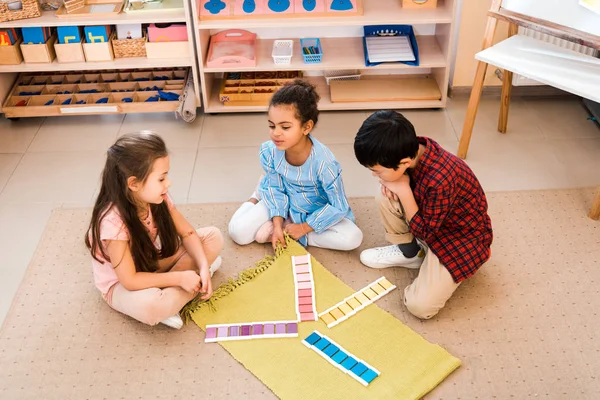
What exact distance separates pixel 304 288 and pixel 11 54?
1.74 meters

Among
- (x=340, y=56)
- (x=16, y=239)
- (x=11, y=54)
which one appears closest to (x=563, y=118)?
(x=340, y=56)

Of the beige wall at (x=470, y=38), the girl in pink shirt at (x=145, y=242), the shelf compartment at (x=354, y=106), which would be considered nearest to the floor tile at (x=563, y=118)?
the beige wall at (x=470, y=38)

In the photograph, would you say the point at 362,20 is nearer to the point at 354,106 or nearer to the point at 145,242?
the point at 354,106

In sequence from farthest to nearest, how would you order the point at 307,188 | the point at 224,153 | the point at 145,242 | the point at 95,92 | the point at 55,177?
the point at 95,92
the point at 224,153
the point at 55,177
the point at 307,188
the point at 145,242

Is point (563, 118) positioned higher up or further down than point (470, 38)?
further down

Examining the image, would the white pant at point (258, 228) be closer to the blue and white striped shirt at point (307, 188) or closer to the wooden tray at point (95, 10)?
the blue and white striped shirt at point (307, 188)

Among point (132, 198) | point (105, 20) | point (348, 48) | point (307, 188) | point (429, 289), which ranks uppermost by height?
point (105, 20)

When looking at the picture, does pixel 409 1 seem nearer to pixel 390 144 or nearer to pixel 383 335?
pixel 390 144

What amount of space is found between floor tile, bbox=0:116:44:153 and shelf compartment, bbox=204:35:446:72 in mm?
850

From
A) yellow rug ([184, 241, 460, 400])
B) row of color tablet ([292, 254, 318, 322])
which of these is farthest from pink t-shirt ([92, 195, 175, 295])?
row of color tablet ([292, 254, 318, 322])

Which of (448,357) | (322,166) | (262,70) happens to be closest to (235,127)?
(262,70)

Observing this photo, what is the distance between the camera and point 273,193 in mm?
2293

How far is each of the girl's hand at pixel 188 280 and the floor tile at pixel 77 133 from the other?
110 centimetres

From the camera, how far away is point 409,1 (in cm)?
282
